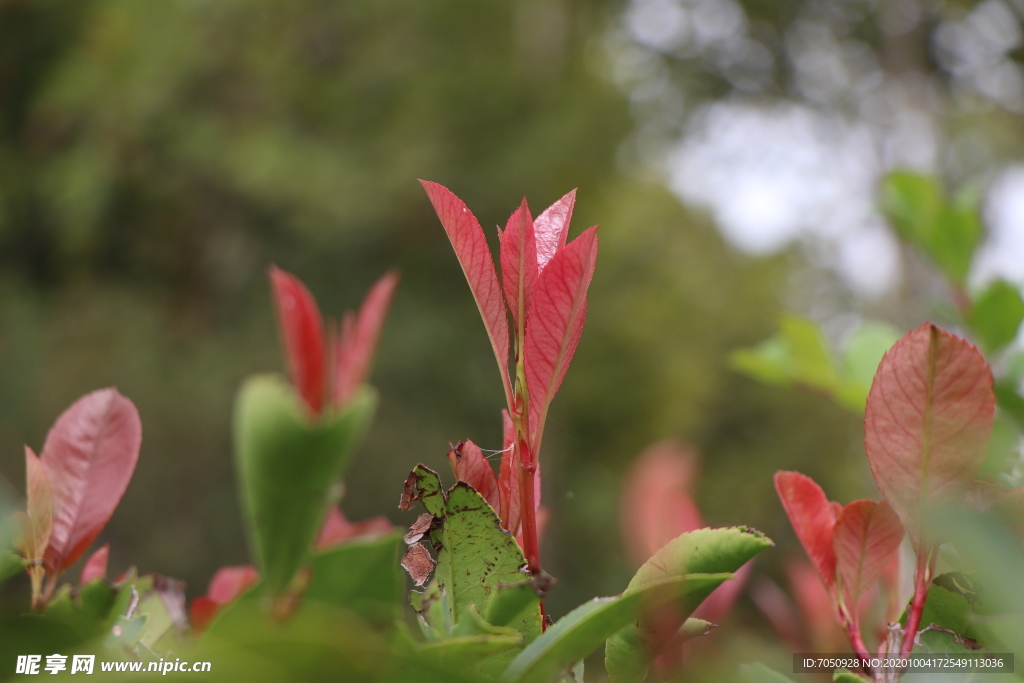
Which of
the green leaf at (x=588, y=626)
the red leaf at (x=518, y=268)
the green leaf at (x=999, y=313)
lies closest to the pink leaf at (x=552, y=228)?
the red leaf at (x=518, y=268)

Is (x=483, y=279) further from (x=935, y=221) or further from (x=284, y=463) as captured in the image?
→ (x=935, y=221)

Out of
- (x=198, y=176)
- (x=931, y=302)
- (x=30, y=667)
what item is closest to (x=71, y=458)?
(x=30, y=667)

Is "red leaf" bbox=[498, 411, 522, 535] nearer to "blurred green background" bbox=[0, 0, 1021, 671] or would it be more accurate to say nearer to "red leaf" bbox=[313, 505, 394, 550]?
"red leaf" bbox=[313, 505, 394, 550]

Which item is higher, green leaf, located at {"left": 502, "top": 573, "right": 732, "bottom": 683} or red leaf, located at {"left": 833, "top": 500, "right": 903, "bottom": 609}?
red leaf, located at {"left": 833, "top": 500, "right": 903, "bottom": 609}

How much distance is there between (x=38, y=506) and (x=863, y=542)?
0.27 meters

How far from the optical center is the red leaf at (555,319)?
0.22 meters

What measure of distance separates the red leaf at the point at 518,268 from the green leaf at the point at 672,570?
8 centimetres

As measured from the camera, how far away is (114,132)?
12.9ft

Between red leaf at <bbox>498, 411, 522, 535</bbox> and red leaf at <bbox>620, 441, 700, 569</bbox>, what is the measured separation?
113mm

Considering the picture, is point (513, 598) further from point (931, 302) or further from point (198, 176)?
point (198, 176)

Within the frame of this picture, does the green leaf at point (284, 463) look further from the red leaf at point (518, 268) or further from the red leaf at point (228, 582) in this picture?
the red leaf at point (228, 582)

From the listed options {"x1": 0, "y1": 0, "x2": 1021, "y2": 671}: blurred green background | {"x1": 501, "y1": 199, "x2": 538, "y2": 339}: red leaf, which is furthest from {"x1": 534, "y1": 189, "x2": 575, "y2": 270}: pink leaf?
{"x1": 0, "y1": 0, "x2": 1021, "y2": 671}: blurred green background

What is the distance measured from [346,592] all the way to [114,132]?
4423 millimetres

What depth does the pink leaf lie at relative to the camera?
0.26 meters
